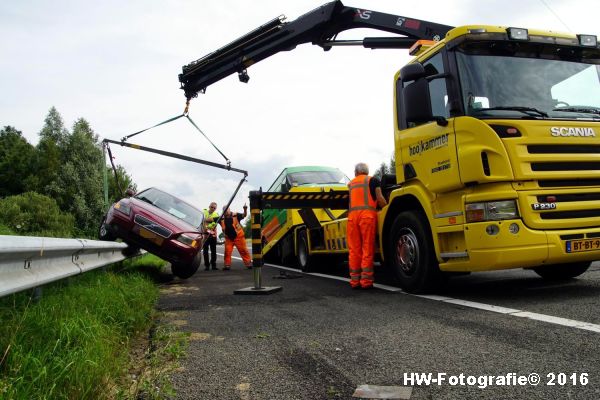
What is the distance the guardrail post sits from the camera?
6.40 metres

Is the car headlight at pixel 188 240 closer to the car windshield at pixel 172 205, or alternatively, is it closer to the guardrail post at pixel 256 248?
the car windshield at pixel 172 205

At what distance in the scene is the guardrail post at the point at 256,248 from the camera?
6.40m

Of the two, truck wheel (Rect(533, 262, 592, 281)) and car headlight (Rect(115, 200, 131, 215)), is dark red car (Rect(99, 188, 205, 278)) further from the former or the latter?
truck wheel (Rect(533, 262, 592, 281))

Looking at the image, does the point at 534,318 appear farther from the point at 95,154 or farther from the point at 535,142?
the point at 95,154

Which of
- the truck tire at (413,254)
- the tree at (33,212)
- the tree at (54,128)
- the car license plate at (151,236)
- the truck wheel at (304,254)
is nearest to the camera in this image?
the truck tire at (413,254)

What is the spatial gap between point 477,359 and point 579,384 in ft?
1.91

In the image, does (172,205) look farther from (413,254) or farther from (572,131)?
(572,131)

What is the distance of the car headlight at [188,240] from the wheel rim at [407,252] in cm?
369

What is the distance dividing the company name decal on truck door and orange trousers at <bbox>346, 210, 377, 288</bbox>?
1093mm

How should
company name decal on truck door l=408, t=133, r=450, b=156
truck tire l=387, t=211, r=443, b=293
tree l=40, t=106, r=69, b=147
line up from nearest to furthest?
1. company name decal on truck door l=408, t=133, r=450, b=156
2. truck tire l=387, t=211, r=443, b=293
3. tree l=40, t=106, r=69, b=147

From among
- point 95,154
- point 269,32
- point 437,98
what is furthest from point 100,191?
point 437,98

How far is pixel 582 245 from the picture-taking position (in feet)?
15.3

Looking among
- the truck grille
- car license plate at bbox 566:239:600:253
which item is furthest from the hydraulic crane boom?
car license plate at bbox 566:239:600:253

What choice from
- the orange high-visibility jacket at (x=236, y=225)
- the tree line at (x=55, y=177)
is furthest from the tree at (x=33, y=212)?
the orange high-visibility jacket at (x=236, y=225)
